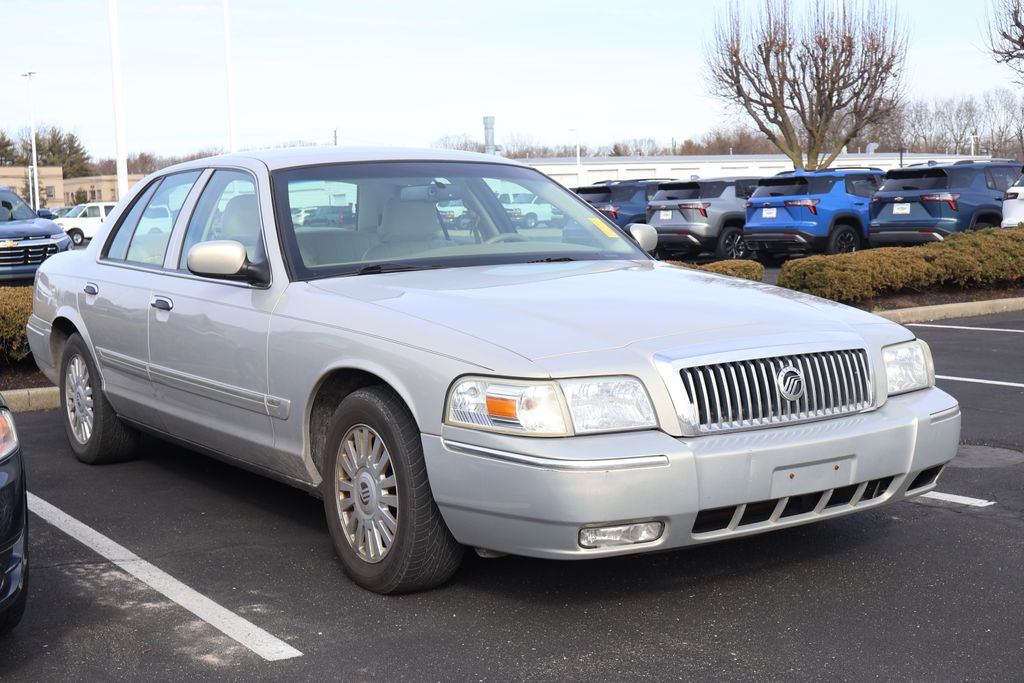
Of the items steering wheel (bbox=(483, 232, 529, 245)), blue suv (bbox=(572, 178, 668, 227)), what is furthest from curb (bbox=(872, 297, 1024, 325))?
blue suv (bbox=(572, 178, 668, 227))

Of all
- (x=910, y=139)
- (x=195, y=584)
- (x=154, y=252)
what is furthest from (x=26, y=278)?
(x=910, y=139)

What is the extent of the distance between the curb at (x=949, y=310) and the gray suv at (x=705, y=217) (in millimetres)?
8675

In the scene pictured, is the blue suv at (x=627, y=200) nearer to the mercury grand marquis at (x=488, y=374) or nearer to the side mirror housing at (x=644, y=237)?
the side mirror housing at (x=644, y=237)

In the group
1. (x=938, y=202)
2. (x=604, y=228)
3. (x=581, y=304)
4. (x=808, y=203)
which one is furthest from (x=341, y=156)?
(x=808, y=203)

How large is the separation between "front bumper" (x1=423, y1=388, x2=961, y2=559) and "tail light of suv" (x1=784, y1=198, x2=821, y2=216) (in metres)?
16.7

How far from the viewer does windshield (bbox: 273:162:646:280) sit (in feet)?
17.0

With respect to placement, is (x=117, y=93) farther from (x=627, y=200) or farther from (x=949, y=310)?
(x=949, y=310)

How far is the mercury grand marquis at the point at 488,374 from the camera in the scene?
391 cm

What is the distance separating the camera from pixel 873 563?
477 cm

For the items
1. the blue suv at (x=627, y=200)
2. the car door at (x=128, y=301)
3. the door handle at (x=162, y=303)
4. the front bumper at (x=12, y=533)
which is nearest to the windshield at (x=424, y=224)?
the door handle at (x=162, y=303)

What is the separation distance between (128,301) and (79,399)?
3.37 ft

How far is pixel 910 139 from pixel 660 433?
4322 inches

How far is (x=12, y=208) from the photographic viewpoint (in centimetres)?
1836

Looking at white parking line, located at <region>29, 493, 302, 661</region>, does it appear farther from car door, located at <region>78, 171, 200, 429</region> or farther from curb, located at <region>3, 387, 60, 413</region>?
curb, located at <region>3, 387, 60, 413</region>
